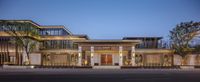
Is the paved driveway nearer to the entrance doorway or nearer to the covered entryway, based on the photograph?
the covered entryway

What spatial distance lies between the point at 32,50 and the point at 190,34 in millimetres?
26292

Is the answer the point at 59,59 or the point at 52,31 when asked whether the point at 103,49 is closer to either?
the point at 59,59

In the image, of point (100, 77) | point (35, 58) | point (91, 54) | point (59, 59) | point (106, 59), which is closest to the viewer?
point (100, 77)

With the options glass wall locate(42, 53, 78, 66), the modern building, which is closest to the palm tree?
the modern building

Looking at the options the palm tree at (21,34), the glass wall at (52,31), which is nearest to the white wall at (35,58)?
the palm tree at (21,34)

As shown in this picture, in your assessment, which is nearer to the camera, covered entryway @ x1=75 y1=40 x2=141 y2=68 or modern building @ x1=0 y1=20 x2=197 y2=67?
covered entryway @ x1=75 y1=40 x2=141 y2=68

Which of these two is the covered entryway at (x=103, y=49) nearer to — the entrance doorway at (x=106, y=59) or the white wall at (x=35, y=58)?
the entrance doorway at (x=106, y=59)

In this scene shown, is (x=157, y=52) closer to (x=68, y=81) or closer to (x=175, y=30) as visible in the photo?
(x=175, y=30)

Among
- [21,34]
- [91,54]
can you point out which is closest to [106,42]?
[91,54]

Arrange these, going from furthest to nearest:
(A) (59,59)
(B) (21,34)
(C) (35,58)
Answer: (A) (59,59) < (C) (35,58) < (B) (21,34)

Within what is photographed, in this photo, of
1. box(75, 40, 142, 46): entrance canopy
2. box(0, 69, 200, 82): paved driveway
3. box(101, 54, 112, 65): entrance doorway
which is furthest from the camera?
box(101, 54, 112, 65): entrance doorway

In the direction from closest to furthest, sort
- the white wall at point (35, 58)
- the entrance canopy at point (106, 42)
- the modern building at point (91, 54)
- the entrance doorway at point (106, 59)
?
the entrance canopy at point (106, 42) → the modern building at point (91, 54) → the white wall at point (35, 58) → the entrance doorway at point (106, 59)

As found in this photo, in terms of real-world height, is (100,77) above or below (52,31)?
below

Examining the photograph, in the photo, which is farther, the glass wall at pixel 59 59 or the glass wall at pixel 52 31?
the glass wall at pixel 52 31
